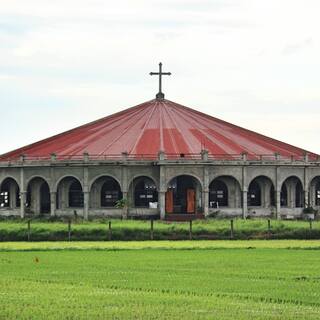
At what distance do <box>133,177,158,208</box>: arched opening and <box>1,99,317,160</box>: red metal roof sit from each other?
2327 mm

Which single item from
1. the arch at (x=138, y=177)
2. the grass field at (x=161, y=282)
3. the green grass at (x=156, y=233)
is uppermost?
the arch at (x=138, y=177)

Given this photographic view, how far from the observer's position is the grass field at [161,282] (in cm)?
2095

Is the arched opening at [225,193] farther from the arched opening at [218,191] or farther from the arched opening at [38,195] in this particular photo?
the arched opening at [38,195]

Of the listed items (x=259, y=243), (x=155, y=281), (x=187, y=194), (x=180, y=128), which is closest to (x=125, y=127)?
(x=180, y=128)

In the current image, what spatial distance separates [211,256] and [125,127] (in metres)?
49.5

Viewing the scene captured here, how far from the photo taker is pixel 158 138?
85000mm

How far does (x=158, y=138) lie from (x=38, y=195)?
11.5 metres

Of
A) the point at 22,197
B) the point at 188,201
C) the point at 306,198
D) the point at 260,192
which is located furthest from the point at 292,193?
the point at 22,197

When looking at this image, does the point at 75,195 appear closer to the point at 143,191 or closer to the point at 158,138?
the point at 143,191

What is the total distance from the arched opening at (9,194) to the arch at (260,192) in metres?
20.6

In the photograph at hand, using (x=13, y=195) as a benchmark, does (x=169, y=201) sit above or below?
below

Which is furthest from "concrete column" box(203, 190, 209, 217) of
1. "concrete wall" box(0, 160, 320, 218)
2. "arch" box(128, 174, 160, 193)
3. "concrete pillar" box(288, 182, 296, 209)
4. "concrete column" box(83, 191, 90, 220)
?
"concrete column" box(83, 191, 90, 220)

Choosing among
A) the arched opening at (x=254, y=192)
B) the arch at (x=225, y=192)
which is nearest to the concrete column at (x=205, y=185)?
the arch at (x=225, y=192)

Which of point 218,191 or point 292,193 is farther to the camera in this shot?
point 292,193
